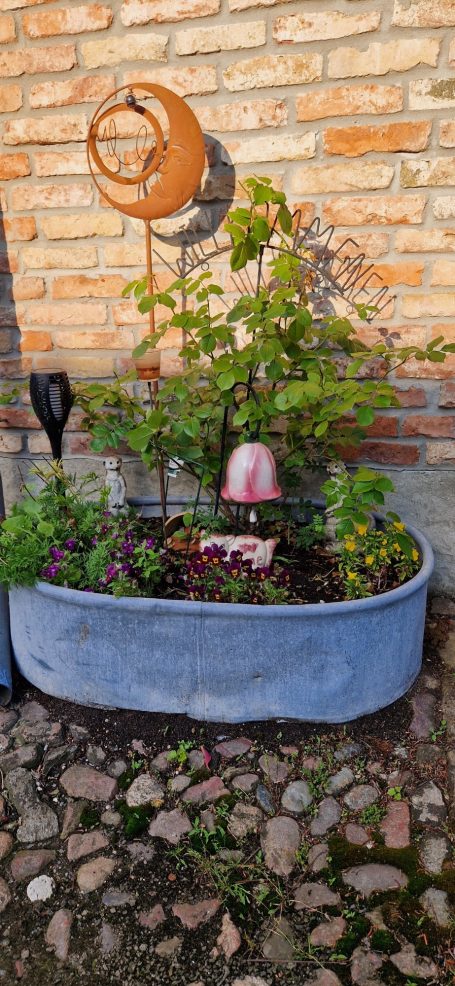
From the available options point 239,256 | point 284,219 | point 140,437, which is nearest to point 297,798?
point 140,437

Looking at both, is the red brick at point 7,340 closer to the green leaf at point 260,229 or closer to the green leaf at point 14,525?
the green leaf at point 14,525

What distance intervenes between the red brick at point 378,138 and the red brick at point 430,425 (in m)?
0.87

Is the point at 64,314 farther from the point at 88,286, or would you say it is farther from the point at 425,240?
the point at 425,240

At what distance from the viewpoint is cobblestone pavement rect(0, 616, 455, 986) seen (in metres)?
1.44

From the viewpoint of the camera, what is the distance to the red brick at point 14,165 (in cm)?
252

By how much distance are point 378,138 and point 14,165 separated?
1.28 meters

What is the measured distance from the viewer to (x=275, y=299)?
6.71ft

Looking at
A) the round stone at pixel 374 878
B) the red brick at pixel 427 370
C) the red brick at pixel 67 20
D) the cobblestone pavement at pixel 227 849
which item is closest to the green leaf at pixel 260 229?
the red brick at pixel 427 370

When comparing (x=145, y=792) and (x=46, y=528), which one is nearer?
(x=145, y=792)

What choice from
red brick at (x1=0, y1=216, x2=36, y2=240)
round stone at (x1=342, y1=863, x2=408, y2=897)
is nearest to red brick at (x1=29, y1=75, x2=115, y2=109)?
red brick at (x1=0, y1=216, x2=36, y2=240)

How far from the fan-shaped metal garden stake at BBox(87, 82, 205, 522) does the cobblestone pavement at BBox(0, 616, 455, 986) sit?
2.76 ft

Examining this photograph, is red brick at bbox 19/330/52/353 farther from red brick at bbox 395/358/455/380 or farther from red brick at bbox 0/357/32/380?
red brick at bbox 395/358/455/380

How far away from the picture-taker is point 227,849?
169 cm

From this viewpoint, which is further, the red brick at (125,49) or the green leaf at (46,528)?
Answer: the red brick at (125,49)
